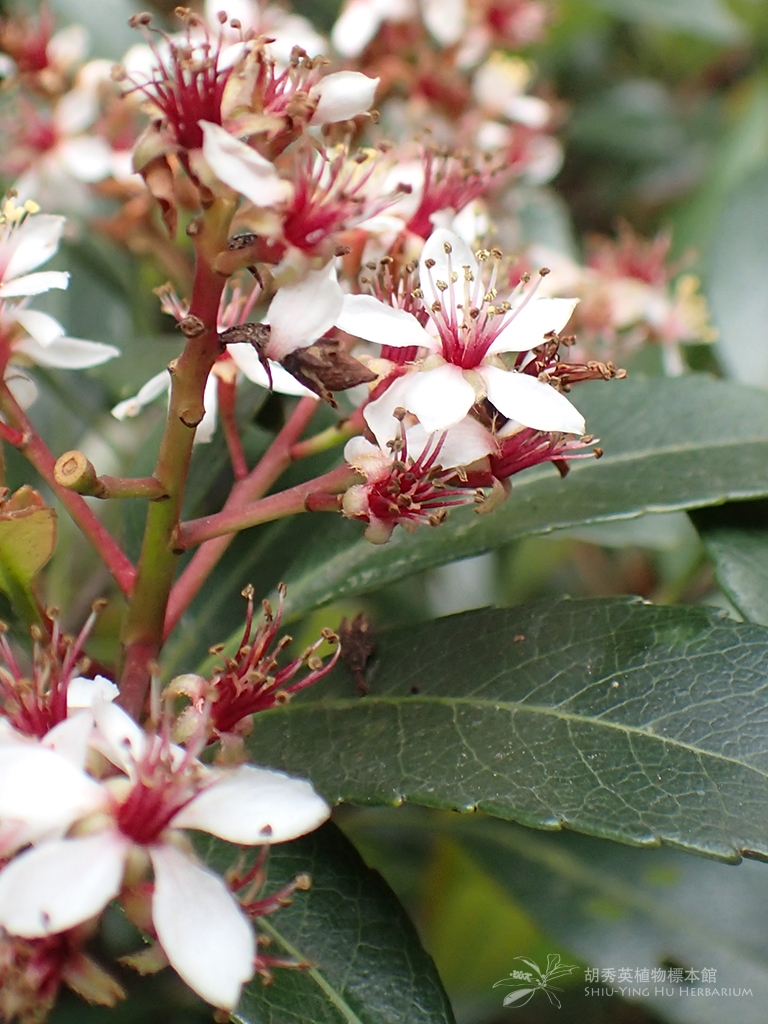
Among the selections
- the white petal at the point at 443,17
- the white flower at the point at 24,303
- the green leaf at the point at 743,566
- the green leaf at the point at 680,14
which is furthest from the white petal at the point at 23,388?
the green leaf at the point at 680,14

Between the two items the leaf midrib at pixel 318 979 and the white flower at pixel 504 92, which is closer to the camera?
the leaf midrib at pixel 318 979

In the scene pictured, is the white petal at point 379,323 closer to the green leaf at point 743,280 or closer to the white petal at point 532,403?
the white petal at point 532,403

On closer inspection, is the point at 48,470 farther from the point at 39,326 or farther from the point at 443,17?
the point at 443,17

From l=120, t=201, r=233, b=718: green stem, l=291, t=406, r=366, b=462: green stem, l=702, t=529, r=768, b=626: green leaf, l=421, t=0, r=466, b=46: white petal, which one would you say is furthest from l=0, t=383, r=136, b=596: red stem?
l=421, t=0, r=466, b=46: white petal

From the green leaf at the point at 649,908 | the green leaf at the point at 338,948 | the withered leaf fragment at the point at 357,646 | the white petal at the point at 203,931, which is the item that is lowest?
the green leaf at the point at 649,908

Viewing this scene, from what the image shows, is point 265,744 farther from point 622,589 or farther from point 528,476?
point 622,589

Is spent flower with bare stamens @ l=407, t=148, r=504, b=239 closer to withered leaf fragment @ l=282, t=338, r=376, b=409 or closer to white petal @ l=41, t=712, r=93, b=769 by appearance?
withered leaf fragment @ l=282, t=338, r=376, b=409

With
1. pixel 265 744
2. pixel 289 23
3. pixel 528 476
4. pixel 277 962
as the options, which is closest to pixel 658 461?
pixel 528 476
